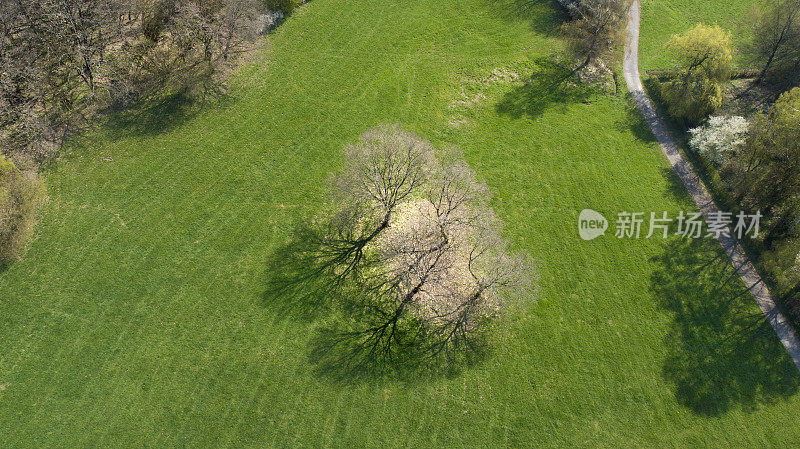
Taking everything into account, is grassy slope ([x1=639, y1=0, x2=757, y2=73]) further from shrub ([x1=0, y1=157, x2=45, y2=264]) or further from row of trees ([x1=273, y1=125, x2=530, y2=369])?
shrub ([x1=0, y1=157, x2=45, y2=264])

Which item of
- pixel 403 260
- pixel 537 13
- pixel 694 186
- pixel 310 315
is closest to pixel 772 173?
pixel 694 186

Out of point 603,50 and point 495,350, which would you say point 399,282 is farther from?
point 603,50

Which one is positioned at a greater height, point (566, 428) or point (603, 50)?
point (603, 50)

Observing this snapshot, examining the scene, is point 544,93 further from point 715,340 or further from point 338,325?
point 338,325

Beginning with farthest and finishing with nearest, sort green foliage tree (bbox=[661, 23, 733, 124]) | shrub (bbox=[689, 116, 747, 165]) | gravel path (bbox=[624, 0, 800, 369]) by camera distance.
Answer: green foliage tree (bbox=[661, 23, 733, 124]), shrub (bbox=[689, 116, 747, 165]), gravel path (bbox=[624, 0, 800, 369])

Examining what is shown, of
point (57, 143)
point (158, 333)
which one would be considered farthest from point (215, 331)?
point (57, 143)

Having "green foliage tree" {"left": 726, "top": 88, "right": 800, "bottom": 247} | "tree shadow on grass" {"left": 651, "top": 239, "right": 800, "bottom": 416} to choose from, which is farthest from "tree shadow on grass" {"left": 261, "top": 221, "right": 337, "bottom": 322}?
"green foliage tree" {"left": 726, "top": 88, "right": 800, "bottom": 247}
